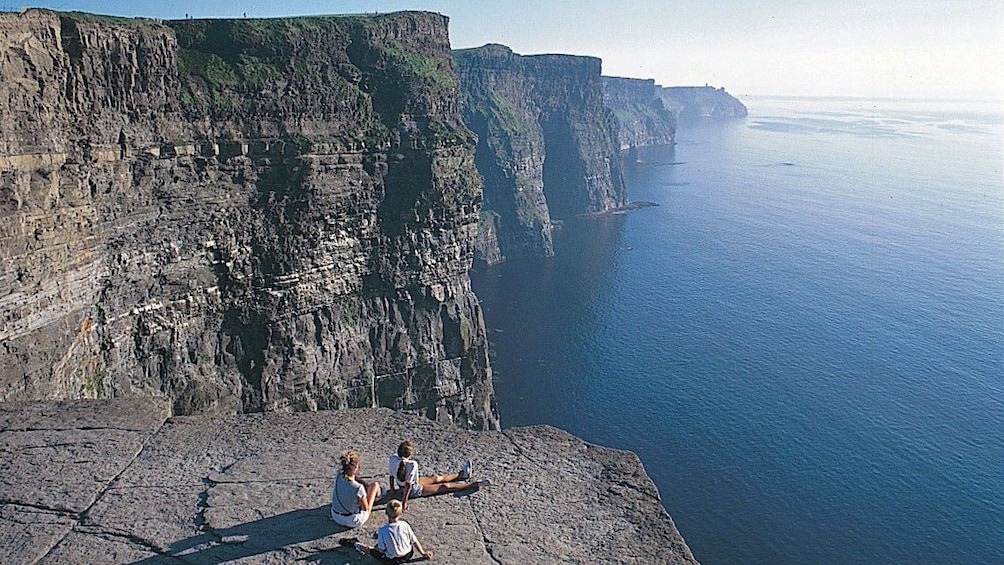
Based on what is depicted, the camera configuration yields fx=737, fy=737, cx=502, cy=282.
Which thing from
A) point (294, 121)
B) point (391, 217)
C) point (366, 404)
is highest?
point (294, 121)

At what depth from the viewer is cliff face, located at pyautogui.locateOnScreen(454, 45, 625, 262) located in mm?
116675

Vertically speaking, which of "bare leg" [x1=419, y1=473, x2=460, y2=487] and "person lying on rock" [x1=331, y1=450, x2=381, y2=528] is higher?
"person lying on rock" [x1=331, y1=450, x2=381, y2=528]

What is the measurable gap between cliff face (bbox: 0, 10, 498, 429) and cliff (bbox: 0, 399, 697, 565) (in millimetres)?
13649

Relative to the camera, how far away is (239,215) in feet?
115

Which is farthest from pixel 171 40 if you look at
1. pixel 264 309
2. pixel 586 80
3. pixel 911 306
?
pixel 586 80

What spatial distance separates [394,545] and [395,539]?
70 mm

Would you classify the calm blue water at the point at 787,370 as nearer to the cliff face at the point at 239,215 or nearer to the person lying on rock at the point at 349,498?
the cliff face at the point at 239,215

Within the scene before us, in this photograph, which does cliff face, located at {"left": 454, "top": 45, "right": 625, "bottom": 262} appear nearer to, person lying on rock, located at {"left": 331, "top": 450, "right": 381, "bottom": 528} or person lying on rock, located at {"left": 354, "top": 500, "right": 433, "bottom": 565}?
person lying on rock, located at {"left": 331, "top": 450, "right": 381, "bottom": 528}

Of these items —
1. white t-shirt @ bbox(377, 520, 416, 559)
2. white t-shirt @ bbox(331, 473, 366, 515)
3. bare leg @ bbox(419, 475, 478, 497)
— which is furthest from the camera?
bare leg @ bbox(419, 475, 478, 497)

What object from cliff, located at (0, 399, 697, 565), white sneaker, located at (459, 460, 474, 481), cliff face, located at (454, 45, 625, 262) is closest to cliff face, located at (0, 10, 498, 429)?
cliff, located at (0, 399, 697, 565)

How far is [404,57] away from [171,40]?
14.4m

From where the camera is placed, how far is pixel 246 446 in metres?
11.7

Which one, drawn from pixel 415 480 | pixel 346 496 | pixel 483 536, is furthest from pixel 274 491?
pixel 483 536

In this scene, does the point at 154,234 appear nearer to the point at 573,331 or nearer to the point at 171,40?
the point at 171,40
